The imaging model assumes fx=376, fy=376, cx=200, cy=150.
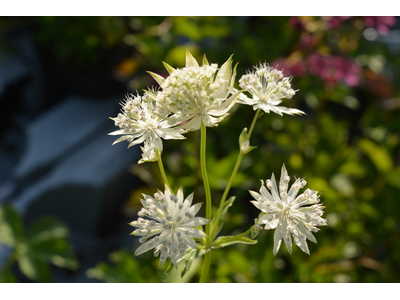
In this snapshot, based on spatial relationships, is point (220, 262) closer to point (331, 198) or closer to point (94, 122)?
point (331, 198)

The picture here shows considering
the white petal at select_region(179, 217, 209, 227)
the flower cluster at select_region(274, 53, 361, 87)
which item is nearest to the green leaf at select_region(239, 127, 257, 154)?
the white petal at select_region(179, 217, 209, 227)

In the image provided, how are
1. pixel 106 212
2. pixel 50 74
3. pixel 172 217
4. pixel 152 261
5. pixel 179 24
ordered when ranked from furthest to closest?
pixel 50 74, pixel 106 212, pixel 179 24, pixel 152 261, pixel 172 217

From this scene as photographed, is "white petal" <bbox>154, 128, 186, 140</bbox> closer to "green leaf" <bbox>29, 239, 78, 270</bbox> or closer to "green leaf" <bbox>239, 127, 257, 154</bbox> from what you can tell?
"green leaf" <bbox>239, 127, 257, 154</bbox>

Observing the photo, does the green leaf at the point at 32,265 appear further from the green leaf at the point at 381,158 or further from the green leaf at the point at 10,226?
the green leaf at the point at 381,158

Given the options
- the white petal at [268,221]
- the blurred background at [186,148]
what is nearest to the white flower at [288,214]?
the white petal at [268,221]

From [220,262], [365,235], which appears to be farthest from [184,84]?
[365,235]

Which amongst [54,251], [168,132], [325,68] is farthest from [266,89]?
[54,251]

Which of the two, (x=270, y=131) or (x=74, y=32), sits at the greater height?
(x=74, y=32)
